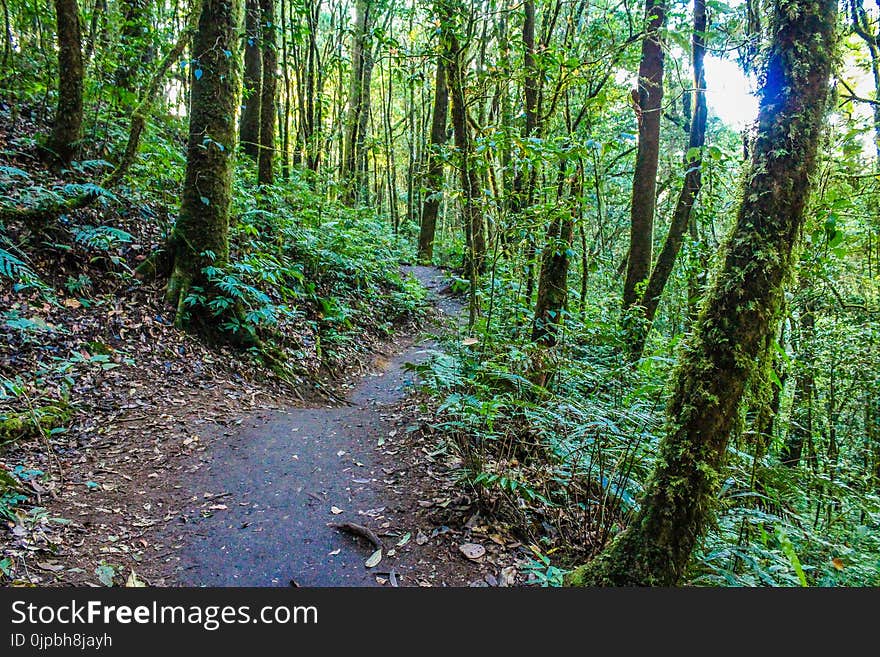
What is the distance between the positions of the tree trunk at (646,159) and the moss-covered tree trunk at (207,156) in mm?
A: 7210

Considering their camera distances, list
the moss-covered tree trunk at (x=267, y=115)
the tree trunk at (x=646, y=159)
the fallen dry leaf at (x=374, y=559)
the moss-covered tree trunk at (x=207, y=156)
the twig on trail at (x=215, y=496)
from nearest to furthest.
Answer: the fallen dry leaf at (x=374, y=559) < the twig on trail at (x=215, y=496) < the moss-covered tree trunk at (x=207, y=156) < the tree trunk at (x=646, y=159) < the moss-covered tree trunk at (x=267, y=115)

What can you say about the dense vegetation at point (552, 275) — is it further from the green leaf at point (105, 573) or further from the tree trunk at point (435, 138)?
the tree trunk at point (435, 138)

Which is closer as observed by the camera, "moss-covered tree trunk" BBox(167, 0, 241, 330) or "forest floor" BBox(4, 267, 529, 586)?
"forest floor" BBox(4, 267, 529, 586)

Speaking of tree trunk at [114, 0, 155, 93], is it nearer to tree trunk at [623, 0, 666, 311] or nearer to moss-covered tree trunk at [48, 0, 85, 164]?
moss-covered tree trunk at [48, 0, 85, 164]

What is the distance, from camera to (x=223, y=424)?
19.2 feet

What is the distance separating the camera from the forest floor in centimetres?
361

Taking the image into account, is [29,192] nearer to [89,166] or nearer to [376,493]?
[89,166]

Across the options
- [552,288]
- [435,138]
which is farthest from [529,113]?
[435,138]

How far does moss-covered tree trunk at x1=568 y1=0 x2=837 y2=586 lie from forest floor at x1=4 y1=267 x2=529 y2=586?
1.37 metres

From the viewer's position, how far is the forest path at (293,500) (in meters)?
3.65

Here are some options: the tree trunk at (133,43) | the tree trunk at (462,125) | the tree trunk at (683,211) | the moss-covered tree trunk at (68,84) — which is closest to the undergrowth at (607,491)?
the tree trunk at (462,125)

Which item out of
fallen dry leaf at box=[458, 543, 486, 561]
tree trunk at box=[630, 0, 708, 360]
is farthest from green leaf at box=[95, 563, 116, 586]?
tree trunk at box=[630, 0, 708, 360]

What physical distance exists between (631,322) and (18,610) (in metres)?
9.16

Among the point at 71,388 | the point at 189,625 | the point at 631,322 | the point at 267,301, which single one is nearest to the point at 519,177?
the point at 631,322
